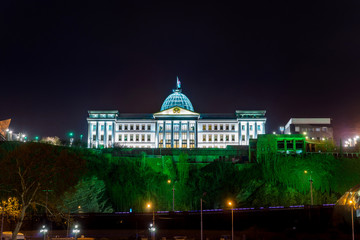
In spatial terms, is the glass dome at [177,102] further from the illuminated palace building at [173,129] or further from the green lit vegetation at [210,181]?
the green lit vegetation at [210,181]

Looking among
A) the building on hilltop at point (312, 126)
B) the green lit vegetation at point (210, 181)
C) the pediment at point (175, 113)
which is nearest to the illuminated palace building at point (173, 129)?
the pediment at point (175, 113)

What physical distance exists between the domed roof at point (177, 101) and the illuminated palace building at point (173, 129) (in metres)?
5.48

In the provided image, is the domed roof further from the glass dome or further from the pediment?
the pediment

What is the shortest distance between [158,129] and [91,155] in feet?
158

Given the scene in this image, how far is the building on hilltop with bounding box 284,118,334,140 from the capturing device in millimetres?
155875

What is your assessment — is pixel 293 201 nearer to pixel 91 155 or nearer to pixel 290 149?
pixel 290 149

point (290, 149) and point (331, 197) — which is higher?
point (290, 149)

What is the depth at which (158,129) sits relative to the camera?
144125 mm

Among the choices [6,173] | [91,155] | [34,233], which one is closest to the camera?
[6,173]

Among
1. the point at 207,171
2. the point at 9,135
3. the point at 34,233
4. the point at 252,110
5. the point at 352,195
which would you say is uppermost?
the point at 252,110

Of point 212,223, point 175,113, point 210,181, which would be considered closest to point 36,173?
point 212,223

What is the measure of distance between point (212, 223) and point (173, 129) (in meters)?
76.0

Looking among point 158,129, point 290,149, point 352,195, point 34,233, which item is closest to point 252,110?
point 158,129

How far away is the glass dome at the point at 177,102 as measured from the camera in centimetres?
15175
